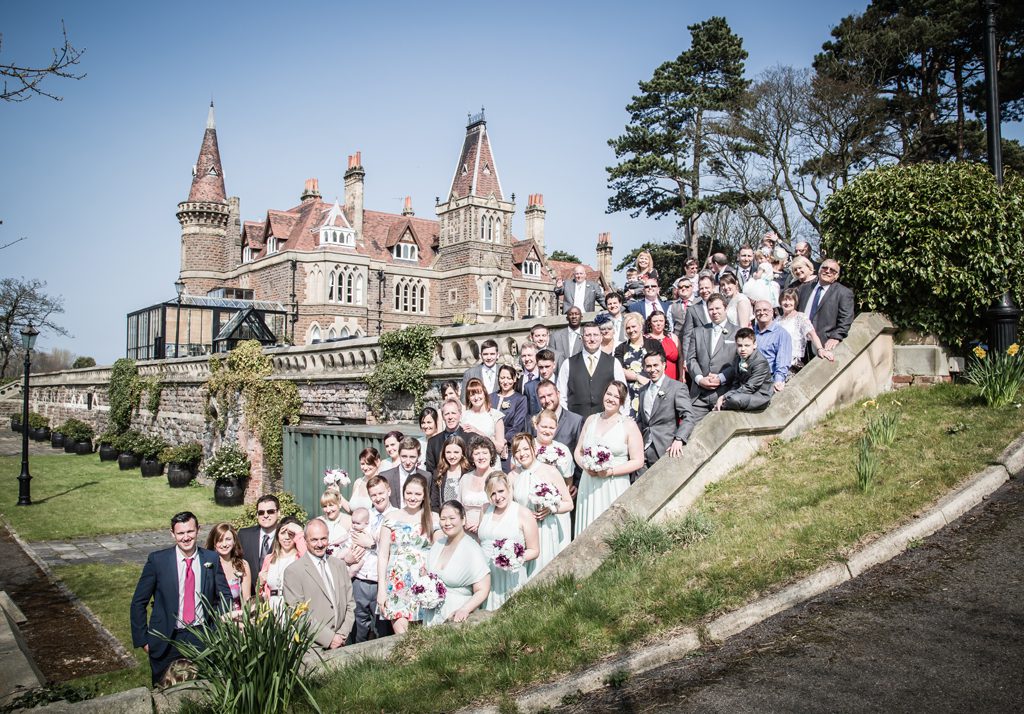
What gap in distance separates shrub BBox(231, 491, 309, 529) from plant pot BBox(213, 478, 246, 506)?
13.3ft

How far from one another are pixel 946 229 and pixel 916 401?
6.69 ft

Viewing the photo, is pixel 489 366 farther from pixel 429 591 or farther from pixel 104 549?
pixel 104 549

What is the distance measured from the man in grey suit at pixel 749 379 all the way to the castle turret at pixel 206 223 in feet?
183

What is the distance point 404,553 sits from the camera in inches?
245

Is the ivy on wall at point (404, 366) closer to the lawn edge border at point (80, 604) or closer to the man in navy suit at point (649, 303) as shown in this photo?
the man in navy suit at point (649, 303)

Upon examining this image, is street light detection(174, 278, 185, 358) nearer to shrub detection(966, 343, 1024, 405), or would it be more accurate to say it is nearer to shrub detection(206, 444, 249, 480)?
shrub detection(206, 444, 249, 480)

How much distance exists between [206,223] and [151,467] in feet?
121

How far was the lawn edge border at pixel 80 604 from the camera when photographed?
9188 mm

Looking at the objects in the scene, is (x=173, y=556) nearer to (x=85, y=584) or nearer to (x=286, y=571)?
(x=286, y=571)

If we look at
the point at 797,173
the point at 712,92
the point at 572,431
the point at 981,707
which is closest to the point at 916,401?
the point at 572,431

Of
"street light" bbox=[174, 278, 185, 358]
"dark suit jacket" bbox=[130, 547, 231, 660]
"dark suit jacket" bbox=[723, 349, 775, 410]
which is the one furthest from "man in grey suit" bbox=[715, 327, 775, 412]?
"street light" bbox=[174, 278, 185, 358]

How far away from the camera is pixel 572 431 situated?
728 centimetres

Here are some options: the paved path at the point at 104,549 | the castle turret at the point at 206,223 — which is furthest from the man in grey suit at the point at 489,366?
the castle turret at the point at 206,223

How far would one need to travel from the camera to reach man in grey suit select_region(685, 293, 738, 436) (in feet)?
25.3
